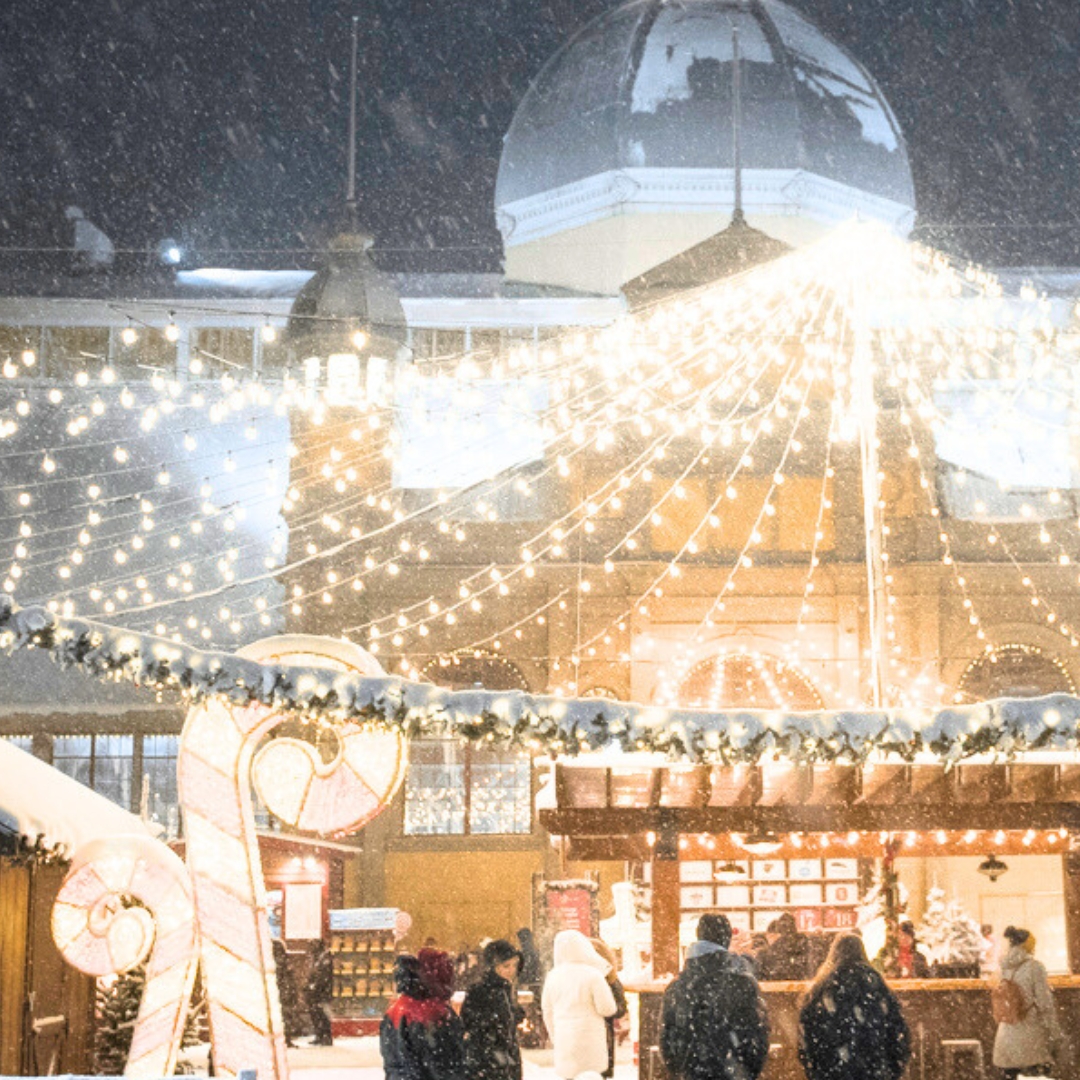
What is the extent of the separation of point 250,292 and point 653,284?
10932 millimetres

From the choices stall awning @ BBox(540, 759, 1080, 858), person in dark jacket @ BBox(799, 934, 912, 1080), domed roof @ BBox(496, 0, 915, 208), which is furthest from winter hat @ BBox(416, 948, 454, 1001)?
domed roof @ BBox(496, 0, 915, 208)

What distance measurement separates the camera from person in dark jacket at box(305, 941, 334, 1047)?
795 inches

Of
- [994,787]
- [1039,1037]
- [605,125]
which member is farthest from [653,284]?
[1039,1037]

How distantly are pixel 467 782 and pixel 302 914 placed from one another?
22.9 feet

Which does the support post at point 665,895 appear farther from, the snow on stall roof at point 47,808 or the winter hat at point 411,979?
the winter hat at point 411,979

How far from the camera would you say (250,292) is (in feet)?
118

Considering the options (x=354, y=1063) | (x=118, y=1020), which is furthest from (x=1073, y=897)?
(x=118, y=1020)

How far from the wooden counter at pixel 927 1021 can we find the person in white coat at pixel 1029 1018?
6.53 feet

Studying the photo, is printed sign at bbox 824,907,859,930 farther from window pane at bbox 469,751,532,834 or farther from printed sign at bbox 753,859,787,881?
window pane at bbox 469,751,532,834

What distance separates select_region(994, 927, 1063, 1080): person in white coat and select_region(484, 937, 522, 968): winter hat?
13.7 feet

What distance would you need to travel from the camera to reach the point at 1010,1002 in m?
11.7

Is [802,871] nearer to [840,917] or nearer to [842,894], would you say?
[842,894]

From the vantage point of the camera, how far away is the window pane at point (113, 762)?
30250 mm

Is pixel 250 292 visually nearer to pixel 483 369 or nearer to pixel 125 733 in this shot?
pixel 483 369
